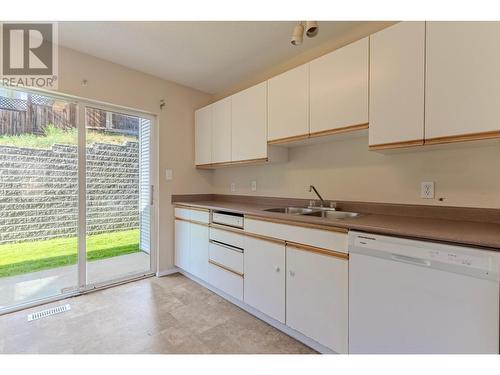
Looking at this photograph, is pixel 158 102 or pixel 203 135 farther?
pixel 203 135

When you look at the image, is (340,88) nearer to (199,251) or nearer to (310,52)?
(310,52)

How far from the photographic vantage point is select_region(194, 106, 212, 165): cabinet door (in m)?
3.01

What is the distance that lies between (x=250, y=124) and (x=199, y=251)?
1.49 meters

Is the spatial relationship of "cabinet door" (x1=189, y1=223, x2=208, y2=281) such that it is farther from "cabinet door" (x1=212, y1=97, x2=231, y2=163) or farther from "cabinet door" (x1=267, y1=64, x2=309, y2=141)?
"cabinet door" (x1=267, y1=64, x2=309, y2=141)

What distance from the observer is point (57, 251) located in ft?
7.72

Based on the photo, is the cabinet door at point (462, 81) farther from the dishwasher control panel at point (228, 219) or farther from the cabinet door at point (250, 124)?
the dishwasher control panel at point (228, 219)

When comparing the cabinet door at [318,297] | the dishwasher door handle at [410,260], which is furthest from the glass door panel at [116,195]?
the dishwasher door handle at [410,260]

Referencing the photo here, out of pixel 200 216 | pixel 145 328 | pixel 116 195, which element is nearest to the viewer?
pixel 145 328

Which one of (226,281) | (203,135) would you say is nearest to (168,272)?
(226,281)

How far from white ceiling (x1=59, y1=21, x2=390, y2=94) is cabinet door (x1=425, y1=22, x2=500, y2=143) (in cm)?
85

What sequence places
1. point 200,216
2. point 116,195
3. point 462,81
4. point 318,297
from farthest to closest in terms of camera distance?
point 116,195, point 200,216, point 318,297, point 462,81

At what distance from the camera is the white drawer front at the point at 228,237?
2.14 m
